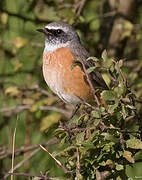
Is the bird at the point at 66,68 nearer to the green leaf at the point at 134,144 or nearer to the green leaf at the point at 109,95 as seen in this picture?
the green leaf at the point at 109,95

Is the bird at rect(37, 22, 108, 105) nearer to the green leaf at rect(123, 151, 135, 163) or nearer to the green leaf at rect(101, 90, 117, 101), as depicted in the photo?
the green leaf at rect(101, 90, 117, 101)

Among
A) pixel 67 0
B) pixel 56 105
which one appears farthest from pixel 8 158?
pixel 67 0

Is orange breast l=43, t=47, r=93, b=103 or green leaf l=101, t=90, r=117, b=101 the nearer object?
green leaf l=101, t=90, r=117, b=101

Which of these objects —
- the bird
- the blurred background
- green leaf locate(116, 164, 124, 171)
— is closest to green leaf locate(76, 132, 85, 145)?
green leaf locate(116, 164, 124, 171)

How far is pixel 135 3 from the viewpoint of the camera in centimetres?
478

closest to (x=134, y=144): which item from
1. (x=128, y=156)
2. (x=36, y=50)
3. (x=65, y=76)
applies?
(x=128, y=156)

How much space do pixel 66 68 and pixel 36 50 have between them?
1376mm

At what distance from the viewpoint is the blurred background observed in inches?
181

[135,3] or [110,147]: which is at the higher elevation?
[135,3]

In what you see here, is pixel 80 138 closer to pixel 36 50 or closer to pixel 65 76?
pixel 65 76

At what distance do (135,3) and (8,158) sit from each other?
91.8 inches

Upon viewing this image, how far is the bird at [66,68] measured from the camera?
3.45 m

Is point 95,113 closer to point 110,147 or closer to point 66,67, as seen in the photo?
point 110,147

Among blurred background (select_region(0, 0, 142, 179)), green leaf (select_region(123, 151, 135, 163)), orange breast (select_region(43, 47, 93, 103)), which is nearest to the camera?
green leaf (select_region(123, 151, 135, 163))
